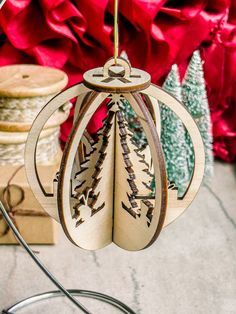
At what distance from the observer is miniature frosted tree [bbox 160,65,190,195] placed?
3.54 feet

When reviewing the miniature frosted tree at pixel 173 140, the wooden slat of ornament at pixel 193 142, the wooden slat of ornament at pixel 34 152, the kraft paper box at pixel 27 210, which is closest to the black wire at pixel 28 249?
the wooden slat of ornament at pixel 34 152

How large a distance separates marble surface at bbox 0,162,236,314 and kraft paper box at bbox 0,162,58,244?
0.07 ft

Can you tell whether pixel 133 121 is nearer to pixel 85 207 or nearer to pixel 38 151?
pixel 38 151

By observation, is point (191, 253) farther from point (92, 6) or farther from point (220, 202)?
point (92, 6)

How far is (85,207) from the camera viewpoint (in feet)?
1.96

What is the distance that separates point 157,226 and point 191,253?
0.43 m

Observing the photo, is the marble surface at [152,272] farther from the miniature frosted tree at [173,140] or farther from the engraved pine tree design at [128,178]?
the engraved pine tree design at [128,178]

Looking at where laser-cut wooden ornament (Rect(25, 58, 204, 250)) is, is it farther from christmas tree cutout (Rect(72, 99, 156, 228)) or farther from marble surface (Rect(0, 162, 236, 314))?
marble surface (Rect(0, 162, 236, 314))

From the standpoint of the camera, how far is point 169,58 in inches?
45.1

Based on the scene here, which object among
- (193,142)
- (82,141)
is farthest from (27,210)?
(193,142)

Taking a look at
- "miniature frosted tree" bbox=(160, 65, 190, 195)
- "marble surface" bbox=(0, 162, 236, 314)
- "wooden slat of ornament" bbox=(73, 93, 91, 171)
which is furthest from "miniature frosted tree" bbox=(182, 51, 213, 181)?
"wooden slat of ornament" bbox=(73, 93, 91, 171)

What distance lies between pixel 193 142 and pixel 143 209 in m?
0.09

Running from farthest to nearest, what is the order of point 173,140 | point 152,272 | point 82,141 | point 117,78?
point 173,140 < point 152,272 < point 82,141 < point 117,78

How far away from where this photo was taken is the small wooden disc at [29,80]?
3.09ft
